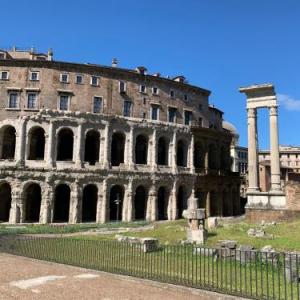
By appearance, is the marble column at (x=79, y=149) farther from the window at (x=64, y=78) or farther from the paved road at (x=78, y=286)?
the paved road at (x=78, y=286)

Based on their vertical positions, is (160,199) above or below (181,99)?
below

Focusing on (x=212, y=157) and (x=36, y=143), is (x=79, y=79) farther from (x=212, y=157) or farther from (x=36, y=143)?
(x=212, y=157)

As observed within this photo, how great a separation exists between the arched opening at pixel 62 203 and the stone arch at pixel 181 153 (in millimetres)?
14396

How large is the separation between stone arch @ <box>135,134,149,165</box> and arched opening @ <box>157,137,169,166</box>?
5.89 feet

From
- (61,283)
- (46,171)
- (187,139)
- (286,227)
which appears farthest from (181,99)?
(61,283)

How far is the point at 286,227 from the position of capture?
26.0m

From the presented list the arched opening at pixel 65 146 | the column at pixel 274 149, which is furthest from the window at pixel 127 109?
the column at pixel 274 149

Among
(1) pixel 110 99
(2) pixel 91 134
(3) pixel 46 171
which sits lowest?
(3) pixel 46 171

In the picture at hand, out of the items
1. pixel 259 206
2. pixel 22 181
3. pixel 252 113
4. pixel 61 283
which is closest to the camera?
pixel 61 283

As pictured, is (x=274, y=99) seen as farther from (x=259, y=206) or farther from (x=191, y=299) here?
(x=191, y=299)

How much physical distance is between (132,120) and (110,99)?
11.3ft

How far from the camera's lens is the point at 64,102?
42219 mm

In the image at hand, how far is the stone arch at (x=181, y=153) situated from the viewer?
48.2 meters

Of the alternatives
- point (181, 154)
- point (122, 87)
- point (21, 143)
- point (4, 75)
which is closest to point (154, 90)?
point (122, 87)
